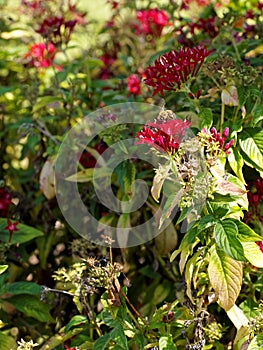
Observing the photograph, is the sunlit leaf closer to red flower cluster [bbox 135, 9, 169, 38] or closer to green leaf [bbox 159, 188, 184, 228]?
green leaf [bbox 159, 188, 184, 228]

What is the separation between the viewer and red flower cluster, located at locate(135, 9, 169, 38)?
2551 mm

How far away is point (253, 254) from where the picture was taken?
1.35m

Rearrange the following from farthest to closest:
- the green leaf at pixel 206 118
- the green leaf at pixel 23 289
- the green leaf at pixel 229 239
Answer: the green leaf at pixel 23 289, the green leaf at pixel 206 118, the green leaf at pixel 229 239

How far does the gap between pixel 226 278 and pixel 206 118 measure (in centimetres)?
38

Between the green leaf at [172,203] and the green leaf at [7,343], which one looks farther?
the green leaf at [7,343]

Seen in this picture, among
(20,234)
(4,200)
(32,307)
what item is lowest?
(32,307)

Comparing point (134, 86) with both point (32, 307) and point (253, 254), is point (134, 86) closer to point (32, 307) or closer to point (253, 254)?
point (32, 307)

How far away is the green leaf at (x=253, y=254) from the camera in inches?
52.8

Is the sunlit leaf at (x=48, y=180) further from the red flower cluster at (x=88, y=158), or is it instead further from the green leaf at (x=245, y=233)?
the green leaf at (x=245, y=233)

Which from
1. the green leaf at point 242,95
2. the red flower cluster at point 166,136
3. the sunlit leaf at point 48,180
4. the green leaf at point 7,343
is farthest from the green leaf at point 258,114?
the green leaf at point 7,343

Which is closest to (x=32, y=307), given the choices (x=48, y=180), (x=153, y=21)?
(x=48, y=180)

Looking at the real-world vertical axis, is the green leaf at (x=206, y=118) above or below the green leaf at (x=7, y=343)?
above

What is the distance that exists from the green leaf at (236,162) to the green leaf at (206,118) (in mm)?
88

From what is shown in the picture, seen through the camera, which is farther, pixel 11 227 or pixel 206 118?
pixel 11 227
